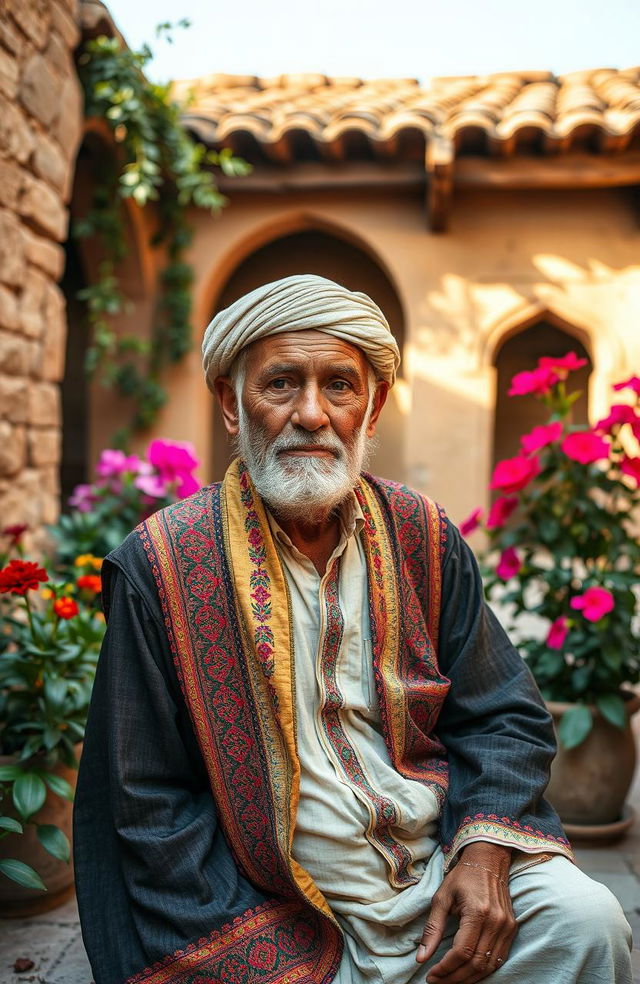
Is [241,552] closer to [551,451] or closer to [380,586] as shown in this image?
[380,586]

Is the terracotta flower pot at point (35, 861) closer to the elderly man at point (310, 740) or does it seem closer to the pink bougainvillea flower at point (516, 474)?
the elderly man at point (310, 740)

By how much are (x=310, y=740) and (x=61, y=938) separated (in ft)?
3.58

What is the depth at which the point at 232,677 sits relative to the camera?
1.60 metres

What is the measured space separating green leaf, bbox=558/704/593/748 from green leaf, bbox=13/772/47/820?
5.23 feet

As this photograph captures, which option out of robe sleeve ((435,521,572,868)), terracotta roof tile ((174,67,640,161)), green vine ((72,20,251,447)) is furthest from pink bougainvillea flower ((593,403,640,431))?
terracotta roof tile ((174,67,640,161))

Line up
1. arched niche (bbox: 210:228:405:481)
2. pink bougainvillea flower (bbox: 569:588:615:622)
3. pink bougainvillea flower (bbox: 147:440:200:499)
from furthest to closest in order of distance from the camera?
arched niche (bbox: 210:228:405:481) < pink bougainvillea flower (bbox: 147:440:200:499) < pink bougainvillea flower (bbox: 569:588:615:622)

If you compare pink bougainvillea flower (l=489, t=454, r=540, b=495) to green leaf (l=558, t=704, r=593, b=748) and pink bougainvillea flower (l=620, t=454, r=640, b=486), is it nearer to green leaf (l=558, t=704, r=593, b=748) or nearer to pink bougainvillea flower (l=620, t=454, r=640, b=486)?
pink bougainvillea flower (l=620, t=454, r=640, b=486)

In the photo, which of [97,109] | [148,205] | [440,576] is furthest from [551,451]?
[148,205]

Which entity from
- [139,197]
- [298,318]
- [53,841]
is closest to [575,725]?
[53,841]

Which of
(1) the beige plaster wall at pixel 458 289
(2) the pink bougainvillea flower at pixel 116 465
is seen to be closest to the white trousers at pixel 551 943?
(2) the pink bougainvillea flower at pixel 116 465

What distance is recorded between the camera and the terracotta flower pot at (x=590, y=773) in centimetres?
275

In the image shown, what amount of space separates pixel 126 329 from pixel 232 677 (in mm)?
5272

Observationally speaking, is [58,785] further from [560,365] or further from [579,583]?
[560,365]

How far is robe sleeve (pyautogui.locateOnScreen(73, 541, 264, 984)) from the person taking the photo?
4.88 ft
